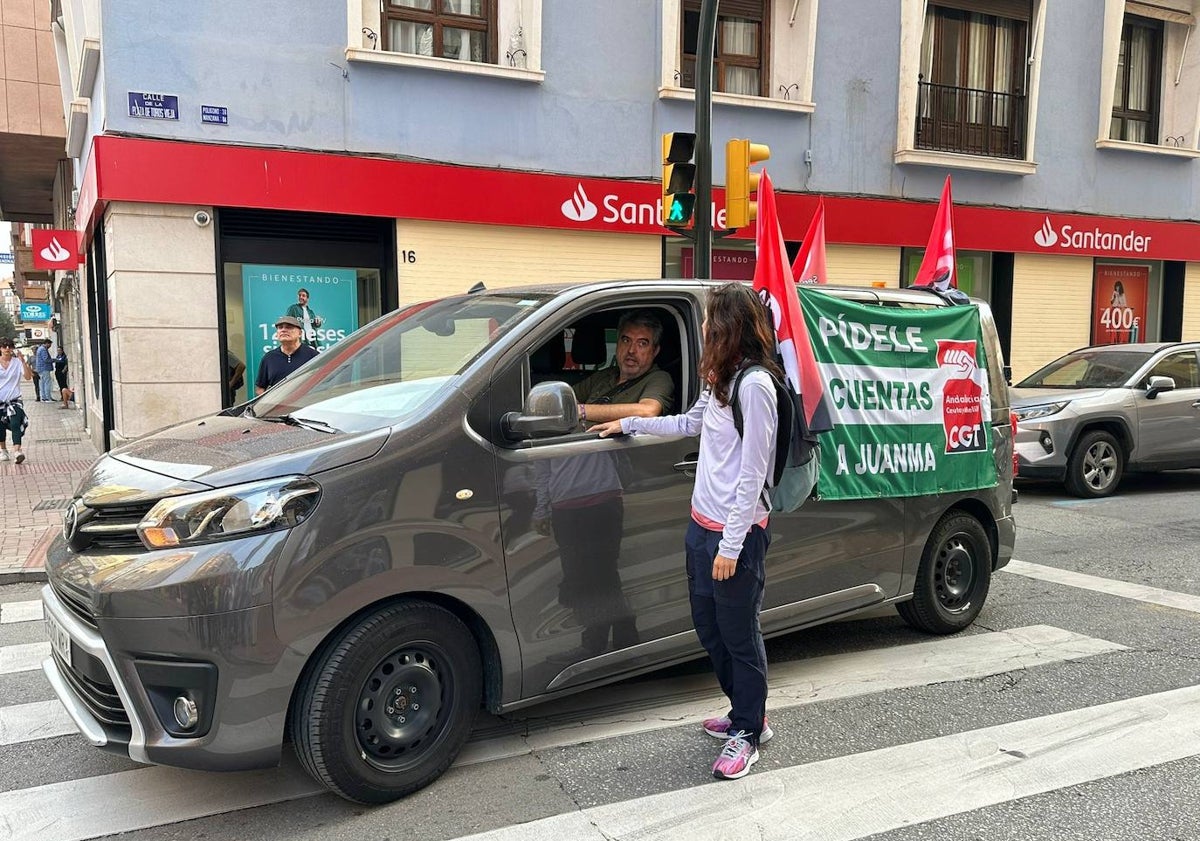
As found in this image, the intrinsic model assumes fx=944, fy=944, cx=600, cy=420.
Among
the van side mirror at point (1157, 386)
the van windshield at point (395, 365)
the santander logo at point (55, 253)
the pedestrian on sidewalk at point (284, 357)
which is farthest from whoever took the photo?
the santander logo at point (55, 253)

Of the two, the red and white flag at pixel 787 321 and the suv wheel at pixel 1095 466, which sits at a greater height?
the red and white flag at pixel 787 321

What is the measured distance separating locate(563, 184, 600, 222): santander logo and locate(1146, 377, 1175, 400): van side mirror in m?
7.01

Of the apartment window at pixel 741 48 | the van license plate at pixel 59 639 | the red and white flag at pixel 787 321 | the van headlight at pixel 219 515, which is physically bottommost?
the van license plate at pixel 59 639

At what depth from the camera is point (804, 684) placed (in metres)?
4.58

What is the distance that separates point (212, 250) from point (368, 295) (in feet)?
6.47

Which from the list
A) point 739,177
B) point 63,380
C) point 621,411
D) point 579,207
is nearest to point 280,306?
point 579,207

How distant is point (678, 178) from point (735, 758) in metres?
7.01

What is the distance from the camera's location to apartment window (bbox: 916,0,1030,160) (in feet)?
50.2

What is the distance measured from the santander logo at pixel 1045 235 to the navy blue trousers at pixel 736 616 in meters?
14.6

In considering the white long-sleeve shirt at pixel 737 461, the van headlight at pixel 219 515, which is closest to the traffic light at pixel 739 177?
the white long-sleeve shirt at pixel 737 461

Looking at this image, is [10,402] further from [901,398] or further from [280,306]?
[901,398]

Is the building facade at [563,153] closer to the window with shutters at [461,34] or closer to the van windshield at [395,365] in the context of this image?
the window with shutters at [461,34]

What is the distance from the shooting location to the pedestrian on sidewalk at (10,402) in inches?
522

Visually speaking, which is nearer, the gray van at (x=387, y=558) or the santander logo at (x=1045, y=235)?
the gray van at (x=387, y=558)
